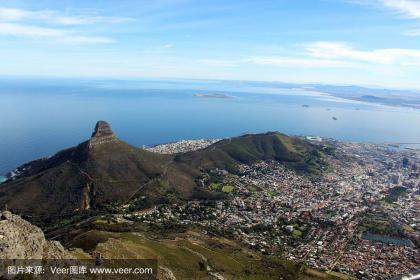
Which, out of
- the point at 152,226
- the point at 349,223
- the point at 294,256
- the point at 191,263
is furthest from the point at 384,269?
the point at 152,226

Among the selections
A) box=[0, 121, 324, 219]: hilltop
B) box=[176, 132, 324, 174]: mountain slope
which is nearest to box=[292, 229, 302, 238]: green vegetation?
box=[0, 121, 324, 219]: hilltop

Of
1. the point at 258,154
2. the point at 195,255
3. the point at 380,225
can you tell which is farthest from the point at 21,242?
the point at 258,154

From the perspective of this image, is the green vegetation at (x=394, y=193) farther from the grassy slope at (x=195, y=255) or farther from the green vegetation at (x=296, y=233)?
the grassy slope at (x=195, y=255)

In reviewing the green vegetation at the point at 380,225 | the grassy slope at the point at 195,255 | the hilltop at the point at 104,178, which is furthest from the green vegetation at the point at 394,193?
the grassy slope at the point at 195,255

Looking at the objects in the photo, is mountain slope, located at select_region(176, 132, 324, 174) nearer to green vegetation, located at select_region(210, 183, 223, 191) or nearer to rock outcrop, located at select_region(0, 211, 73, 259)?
green vegetation, located at select_region(210, 183, 223, 191)

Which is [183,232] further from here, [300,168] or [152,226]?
[300,168]

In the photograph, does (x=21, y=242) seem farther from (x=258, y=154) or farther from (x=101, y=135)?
(x=258, y=154)
